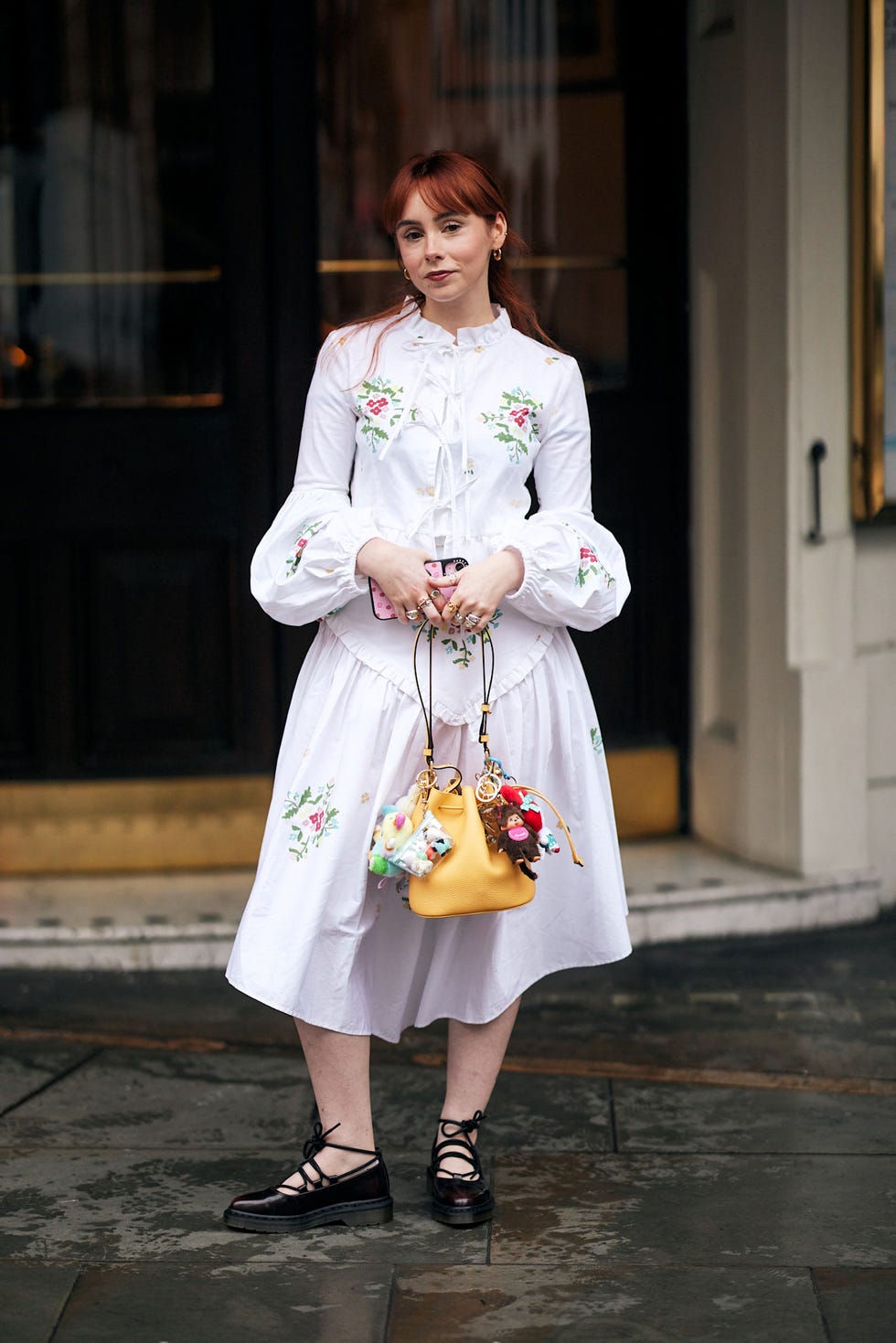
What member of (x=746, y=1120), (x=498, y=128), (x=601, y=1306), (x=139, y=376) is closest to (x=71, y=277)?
(x=139, y=376)

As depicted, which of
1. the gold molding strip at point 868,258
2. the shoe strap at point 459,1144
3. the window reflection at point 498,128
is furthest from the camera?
the window reflection at point 498,128

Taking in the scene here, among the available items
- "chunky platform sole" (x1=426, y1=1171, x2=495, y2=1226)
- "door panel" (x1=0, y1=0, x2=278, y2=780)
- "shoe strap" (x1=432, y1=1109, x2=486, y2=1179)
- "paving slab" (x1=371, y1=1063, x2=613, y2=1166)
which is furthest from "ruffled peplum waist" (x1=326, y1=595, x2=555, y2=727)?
"door panel" (x1=0, y1=0, x2=278, y2=780)

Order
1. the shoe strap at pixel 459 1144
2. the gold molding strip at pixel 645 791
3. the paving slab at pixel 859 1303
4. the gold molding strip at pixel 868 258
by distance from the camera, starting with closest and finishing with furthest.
Answer: 1. the paving slab at pixel 859 1303
2. the shoe strap at pixel 459 1144
3. the gold molding strip at pixel 868 258
4. the gold molding strip at pixel 645 791

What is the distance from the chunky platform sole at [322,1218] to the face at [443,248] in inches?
61.4

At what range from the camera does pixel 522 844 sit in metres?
2.86

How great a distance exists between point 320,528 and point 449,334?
42 cm

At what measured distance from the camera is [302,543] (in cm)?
299

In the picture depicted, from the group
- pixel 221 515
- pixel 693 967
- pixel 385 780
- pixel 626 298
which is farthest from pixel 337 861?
pixel 626 298

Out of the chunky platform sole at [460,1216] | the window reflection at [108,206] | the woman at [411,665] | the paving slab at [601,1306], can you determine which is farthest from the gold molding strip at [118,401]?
the paving slab at [601,1306]

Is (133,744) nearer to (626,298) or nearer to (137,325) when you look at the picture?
(137,325)

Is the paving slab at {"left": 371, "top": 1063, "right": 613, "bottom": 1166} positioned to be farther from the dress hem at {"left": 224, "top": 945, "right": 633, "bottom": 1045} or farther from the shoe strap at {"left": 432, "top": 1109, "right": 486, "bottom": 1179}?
the dress hem at {"left": 224, "top": 945, "right": 633, "bottom": 1045}

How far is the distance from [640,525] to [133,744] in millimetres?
1640

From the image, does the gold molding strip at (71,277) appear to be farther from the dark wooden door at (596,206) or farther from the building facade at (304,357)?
the dark wooden door at (596,206)

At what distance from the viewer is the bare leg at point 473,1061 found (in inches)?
125
